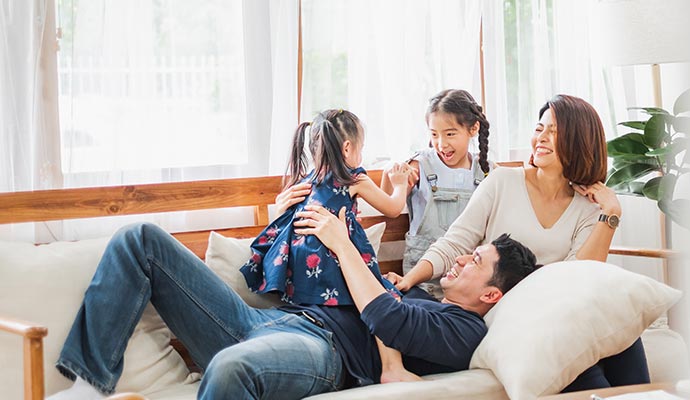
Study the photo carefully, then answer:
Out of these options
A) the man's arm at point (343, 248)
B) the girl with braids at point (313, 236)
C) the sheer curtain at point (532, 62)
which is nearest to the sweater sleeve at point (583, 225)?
the girl with braids at point (313, 236)

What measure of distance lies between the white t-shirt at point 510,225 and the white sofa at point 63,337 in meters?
0.42

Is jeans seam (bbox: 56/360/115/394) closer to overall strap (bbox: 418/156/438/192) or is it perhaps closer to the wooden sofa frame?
the wooden sofa frame

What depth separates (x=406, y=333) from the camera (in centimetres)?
217

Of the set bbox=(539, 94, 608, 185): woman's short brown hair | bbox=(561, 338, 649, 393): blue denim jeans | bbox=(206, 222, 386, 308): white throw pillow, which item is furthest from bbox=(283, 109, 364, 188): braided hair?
bbox=(561, 338, 649, 393): blue denim jeans

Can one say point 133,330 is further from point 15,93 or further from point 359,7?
point 359,7

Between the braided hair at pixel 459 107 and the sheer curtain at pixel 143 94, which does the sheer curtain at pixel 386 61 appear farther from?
the braided hair at pixel 459 107

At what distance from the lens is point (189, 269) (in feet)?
7.55

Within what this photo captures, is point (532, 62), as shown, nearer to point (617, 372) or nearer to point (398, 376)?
point (617, 372)

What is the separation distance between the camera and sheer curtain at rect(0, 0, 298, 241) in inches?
102

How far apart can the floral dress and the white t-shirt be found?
29 cm

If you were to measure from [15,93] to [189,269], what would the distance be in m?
0.81

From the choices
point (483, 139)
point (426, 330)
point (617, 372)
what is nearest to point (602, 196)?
point (483, 139)

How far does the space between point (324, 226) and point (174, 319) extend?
1.59 feet

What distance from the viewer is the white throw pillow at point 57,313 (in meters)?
2.20
